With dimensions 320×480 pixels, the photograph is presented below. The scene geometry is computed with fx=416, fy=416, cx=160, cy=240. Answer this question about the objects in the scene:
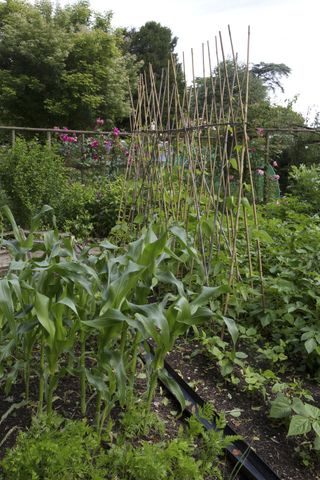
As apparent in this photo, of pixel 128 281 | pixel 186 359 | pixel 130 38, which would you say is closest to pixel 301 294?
pixel 186 359

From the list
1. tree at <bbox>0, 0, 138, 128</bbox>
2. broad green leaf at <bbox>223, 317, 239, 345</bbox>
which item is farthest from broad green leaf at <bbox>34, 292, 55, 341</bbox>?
tree at <bbox>0, 0, 138, 128</bbox>

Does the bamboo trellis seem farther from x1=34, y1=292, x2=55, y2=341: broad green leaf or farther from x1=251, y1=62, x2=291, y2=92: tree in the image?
x1=251, y1=62, x2=291, y2=92: tree

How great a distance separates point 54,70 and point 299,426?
1427cm

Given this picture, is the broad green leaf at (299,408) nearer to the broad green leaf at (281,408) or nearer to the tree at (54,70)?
the broad green leaf at (281,408)

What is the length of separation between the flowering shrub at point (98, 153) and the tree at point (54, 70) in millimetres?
7522

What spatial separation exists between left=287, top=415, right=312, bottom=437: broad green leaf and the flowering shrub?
5.90 m

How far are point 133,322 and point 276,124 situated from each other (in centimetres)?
944

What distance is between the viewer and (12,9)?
15.2 m

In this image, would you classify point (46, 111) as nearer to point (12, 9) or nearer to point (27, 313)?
point (12, 9)

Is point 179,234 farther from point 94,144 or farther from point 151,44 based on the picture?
point 151,44

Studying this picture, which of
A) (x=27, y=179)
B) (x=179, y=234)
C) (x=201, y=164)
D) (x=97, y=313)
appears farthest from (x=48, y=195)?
(x=97, y=313)

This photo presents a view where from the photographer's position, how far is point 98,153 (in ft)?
23.2

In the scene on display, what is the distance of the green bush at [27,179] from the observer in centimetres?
523

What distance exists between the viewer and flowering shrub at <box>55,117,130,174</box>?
701 cm
